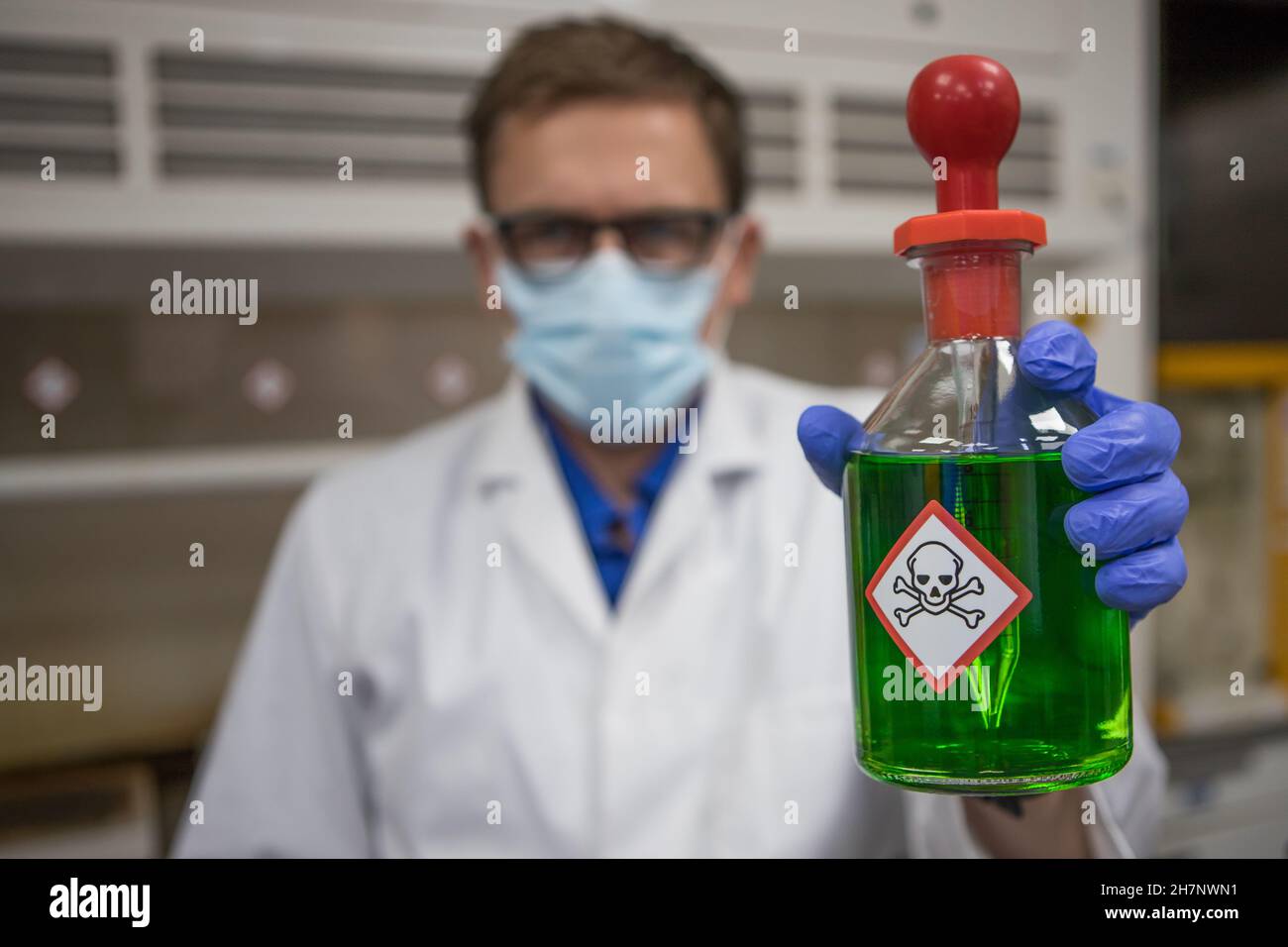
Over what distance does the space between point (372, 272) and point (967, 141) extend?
1.25m

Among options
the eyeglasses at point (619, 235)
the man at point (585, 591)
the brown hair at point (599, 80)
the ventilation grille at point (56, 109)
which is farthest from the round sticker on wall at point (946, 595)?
the ventilation grille at point (56, 109)

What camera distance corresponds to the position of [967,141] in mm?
464

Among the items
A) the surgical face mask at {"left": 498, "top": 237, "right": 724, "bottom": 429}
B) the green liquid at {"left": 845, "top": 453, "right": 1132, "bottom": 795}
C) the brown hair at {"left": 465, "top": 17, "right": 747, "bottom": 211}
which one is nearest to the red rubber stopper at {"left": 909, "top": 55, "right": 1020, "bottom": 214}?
the green liquid at {"left": 845, "top": 453, "right": 1132, "bottom": 795}

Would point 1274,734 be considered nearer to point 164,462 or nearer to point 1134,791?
point 1134,791

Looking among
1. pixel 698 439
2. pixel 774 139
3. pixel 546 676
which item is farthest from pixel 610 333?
pixel 774 139

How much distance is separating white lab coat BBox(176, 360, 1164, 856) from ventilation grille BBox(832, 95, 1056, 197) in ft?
1.63

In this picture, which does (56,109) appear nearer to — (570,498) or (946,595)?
(570,498)

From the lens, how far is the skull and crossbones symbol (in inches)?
18.5

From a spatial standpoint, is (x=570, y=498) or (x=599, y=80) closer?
(x=599, y=80)

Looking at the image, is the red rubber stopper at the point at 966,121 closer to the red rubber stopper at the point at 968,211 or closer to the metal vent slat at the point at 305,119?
the red rubber stopper at the point at 968,211

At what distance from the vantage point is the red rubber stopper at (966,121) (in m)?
0.46

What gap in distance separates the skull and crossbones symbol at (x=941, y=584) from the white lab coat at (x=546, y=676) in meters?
0.57

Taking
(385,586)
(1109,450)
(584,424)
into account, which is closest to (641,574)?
(584,424)
